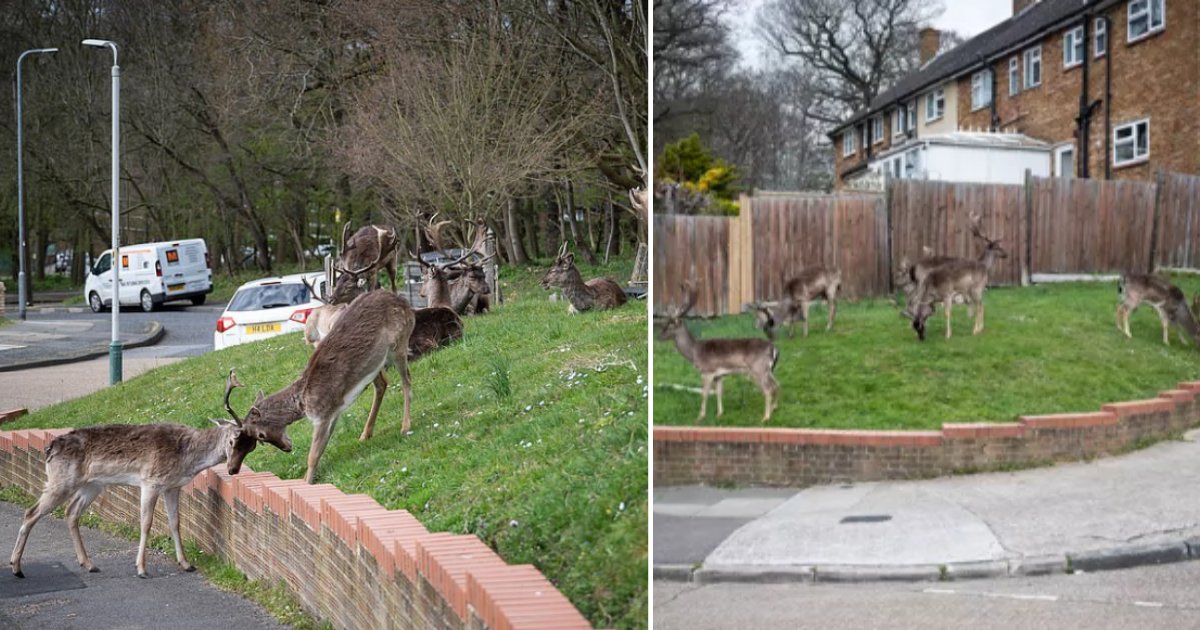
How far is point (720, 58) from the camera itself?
1599 mm

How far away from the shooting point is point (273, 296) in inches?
173

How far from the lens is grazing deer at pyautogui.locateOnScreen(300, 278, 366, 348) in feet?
14.6

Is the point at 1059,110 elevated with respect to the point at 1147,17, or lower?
lower

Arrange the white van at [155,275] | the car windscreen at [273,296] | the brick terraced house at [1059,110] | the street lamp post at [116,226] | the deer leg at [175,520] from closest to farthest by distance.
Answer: the brick terraced house at [1059,110]
the street lamp post at [116,226]
the white van at [155,275]
the deer leg at [175,520]
the car windscreen at [273,296]

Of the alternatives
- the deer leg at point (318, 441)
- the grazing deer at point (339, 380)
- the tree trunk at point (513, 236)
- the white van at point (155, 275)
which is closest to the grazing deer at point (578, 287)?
the tree trunk at point (513, 236)

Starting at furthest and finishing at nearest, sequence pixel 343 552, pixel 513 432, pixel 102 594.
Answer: pixel 102 594
pixel 513 432
pixel 343 552

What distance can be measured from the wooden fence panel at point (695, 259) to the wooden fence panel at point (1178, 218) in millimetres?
600

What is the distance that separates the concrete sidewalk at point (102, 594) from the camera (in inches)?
136

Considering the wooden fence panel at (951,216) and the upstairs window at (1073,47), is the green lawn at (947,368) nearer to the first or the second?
the wooden fence panel at (951,216)

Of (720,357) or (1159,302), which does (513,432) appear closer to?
(720,357)

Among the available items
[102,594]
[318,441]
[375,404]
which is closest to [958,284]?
[318,441]

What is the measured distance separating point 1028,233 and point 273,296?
11.1 ft

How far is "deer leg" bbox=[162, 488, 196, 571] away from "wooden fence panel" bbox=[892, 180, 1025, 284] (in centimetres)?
339

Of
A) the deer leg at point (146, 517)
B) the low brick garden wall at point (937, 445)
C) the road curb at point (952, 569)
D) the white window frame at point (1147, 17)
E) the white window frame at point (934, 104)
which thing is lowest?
the deer leg at point (146, 517)
